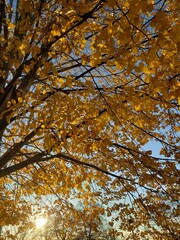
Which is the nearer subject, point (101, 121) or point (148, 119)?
point (101, 121)

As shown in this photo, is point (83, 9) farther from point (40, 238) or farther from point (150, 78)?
point (40, 238)

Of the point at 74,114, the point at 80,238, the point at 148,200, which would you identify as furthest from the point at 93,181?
the point at 80,238

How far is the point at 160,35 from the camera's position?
1583mm

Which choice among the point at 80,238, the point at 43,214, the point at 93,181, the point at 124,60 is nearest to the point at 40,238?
the point at 80,238

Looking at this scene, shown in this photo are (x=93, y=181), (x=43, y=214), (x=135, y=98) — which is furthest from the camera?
(x=43, y=214)

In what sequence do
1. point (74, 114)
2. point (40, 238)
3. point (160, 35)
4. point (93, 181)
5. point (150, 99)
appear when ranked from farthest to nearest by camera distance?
point (40, 238)
point (93, 181)
point (150, 99)
point (74, 114)
point (160, 35)

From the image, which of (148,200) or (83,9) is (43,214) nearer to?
(148,200)

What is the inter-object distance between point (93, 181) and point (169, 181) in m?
1.78

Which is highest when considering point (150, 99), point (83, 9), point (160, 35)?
point (150, 99)

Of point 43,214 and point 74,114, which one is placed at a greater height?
point 74,114

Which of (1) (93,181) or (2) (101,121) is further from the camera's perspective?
(1) (93,181)

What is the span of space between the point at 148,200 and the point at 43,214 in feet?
14.0

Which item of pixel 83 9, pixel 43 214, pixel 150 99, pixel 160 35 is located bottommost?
pixel 43 214

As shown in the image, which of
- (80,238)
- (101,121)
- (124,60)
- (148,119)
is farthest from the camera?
(80,238)
